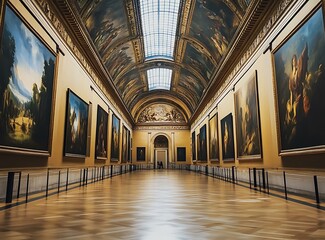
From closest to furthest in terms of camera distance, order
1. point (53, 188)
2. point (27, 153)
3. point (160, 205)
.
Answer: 1. point (160, 205)
2. point (27, 153)
3. point (53, 188)

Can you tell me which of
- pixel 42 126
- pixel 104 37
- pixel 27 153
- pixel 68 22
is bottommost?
pixel 27 153

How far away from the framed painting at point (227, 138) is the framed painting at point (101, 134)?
8.01 m

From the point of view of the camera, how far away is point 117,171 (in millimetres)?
23250

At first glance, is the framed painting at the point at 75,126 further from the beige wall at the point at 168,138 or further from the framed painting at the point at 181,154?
the framed painting at the point at 181,154

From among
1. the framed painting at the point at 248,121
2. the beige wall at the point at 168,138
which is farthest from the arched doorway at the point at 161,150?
the framed painting at the point at 248,121

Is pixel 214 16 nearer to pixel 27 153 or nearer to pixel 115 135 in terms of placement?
pixel 27 153

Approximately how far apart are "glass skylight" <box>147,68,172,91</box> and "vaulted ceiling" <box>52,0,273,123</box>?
4.70 feet

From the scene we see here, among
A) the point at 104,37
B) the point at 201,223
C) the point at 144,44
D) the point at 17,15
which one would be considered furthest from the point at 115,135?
the point at 201,223

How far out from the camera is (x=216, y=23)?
14.0 meters

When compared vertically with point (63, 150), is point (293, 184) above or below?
below

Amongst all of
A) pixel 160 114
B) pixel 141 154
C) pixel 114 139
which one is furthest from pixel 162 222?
pixel 160 114

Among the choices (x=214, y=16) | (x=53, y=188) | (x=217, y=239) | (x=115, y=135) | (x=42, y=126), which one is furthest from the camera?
(x=115, y=135)

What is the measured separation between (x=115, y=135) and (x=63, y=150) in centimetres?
1170

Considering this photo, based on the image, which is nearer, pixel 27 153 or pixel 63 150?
pixel 27 153
